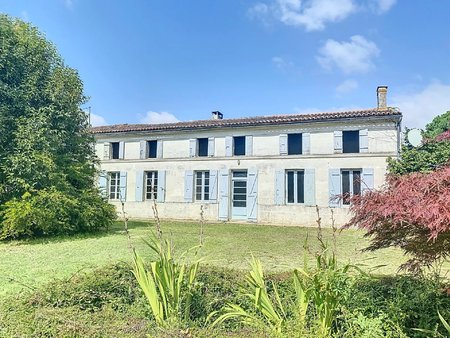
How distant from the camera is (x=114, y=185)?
725 inches

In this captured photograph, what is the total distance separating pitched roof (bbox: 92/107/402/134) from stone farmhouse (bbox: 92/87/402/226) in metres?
0.04

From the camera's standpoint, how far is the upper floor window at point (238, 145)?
16.5 meters

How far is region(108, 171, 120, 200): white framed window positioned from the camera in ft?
60.1

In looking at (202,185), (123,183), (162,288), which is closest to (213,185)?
(202,185)

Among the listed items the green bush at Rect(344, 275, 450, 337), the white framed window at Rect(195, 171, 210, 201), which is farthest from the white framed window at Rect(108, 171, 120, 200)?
the green bush at Rect(344, 275, 450, 337)

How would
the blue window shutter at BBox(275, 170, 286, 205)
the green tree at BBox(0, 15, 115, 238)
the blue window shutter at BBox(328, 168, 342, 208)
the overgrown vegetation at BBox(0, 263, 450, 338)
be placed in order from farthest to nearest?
the blue window shutter at BBox(275, 170, 286, 205) → the blue window shutter at BBox(328, 168, 342, 208) → the green tree at BBox(0, 15, 115, 238) → the overgrown vegetation at BBox(0, 263, 450, 338)

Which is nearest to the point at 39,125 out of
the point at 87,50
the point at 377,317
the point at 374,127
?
the point at 87,50

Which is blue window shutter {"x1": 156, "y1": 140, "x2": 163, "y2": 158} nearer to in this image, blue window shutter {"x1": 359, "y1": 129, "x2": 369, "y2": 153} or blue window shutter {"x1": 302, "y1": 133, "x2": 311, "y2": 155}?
blue window shutter {"x1": 302, "y1": 133, "x2": 311, "y2": 155}

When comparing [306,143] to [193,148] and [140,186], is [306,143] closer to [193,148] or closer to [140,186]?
[193,148]

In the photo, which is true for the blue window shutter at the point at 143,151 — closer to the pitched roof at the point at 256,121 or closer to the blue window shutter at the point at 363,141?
the pitched roof at the point at 256,121

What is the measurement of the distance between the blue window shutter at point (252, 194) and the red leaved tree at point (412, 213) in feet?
42.0

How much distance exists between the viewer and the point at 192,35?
11.2 m

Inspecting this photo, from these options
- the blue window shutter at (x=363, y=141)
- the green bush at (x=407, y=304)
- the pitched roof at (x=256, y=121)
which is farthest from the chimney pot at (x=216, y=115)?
the green bush at (x=407, y=304)

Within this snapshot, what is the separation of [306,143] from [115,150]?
1053 cm
